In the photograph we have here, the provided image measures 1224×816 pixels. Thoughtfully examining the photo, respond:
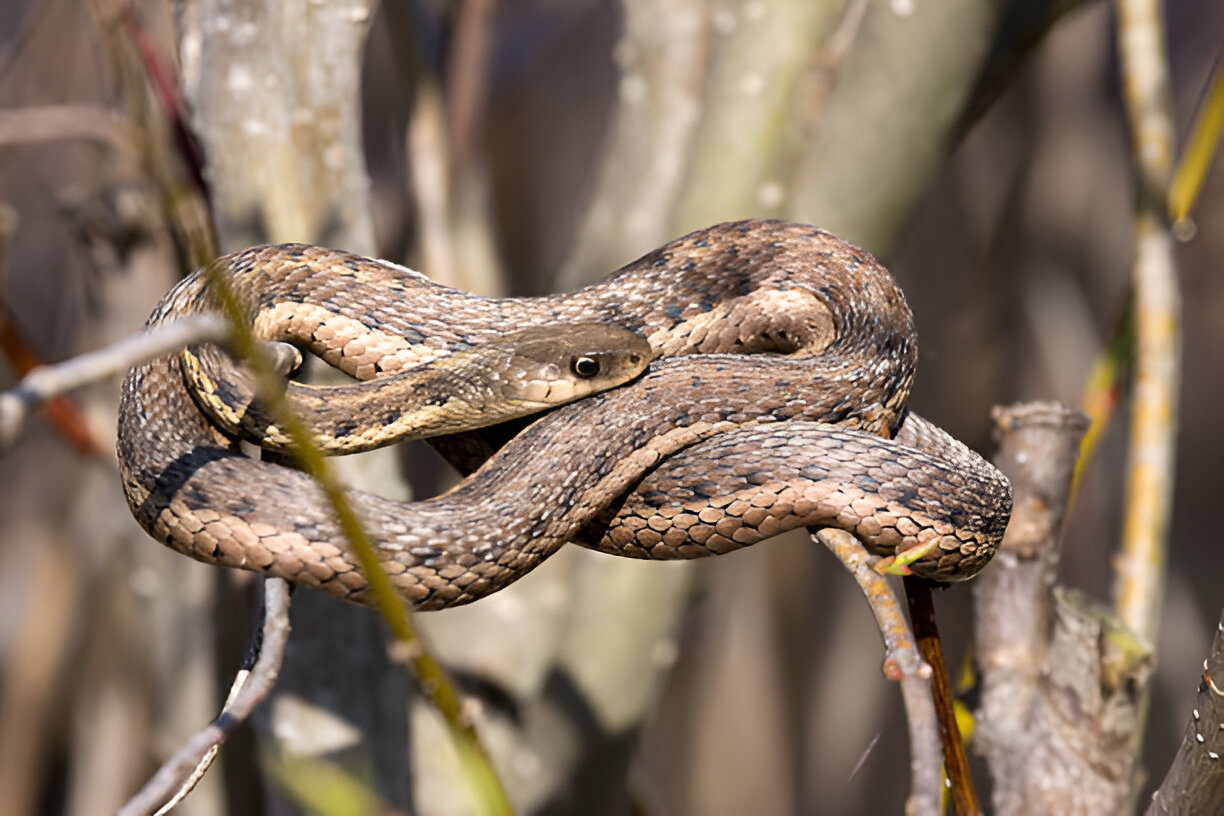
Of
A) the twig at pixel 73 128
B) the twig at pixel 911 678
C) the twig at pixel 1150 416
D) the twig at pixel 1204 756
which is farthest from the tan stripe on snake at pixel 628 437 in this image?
the twig at pixel 73 128

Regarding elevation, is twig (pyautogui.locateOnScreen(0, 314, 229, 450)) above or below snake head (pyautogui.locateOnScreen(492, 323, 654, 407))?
above

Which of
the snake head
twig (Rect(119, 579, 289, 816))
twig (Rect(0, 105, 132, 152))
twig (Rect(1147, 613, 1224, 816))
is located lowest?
twig (Rect(1147, 613, 1224, 816))

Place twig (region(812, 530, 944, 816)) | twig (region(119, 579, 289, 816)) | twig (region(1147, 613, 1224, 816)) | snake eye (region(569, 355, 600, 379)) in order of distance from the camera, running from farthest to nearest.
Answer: snake eye (region(569, 355, 600, 379))
twig (region(1147, 613, 1224, 816))
twig (region(119, 579, 289, 816))
twig (region(812, 530, 944, 816))

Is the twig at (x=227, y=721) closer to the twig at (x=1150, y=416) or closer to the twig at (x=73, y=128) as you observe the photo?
the twig at (x=73, y=128)

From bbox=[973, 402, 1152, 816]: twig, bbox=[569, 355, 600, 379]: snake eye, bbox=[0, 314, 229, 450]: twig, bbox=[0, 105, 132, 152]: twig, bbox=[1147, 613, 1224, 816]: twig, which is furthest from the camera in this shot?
bbox=[0, 105, 132, 152]: twig

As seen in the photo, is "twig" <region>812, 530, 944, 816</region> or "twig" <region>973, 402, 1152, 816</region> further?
"twig" <region>973, 402, 1152, 816</region>

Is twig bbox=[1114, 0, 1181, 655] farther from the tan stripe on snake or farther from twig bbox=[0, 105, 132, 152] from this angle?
twig bbox=[0, 105, 132, 152]

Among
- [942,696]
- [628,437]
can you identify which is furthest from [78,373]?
[942,696]

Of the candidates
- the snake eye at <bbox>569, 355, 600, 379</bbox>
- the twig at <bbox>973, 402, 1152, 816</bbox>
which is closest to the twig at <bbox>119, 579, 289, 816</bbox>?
the snake eye at <bbox>569, 355, 600, 379</bbox>
